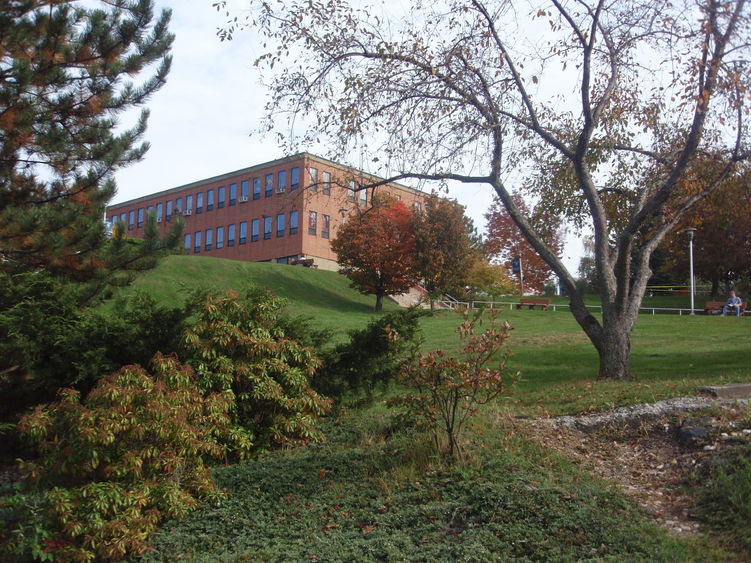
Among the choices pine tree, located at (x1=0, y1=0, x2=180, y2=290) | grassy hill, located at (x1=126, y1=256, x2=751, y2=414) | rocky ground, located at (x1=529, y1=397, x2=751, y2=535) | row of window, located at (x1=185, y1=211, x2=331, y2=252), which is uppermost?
row of window, located at (x1=185, y1=211, x2=331, y2=252)

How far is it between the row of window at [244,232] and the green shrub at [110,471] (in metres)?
44.1

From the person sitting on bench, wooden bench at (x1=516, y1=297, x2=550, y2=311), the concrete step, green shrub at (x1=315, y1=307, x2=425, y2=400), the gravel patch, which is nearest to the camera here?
the gravel patch

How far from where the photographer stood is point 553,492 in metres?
5.55

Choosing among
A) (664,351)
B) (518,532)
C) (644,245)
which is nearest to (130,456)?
(518,532)

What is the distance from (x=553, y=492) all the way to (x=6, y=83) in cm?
861

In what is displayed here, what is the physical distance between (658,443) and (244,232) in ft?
175

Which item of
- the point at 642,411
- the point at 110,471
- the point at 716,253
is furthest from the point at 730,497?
the point at 716,253

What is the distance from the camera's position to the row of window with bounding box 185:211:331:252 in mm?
52875

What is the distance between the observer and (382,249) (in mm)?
33062

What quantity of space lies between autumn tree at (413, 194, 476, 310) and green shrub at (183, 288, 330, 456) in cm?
2390

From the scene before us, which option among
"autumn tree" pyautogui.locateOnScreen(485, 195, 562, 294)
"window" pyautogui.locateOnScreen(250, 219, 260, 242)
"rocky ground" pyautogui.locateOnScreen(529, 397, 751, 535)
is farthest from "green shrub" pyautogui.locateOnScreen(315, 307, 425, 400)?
"window" pyautogui.locateOnScreen(250, 219, 260, 242)

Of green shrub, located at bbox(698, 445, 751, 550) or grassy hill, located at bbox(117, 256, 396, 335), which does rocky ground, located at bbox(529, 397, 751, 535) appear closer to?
green shrub, located at bbox(698, 445, 751, 550)

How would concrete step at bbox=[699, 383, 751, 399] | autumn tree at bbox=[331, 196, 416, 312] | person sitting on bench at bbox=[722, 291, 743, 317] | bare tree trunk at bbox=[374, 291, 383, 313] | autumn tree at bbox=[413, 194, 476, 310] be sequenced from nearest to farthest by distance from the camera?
concrete step at bbox=[699, 383, 751, 399] → person sitting on bench at bbox=[722, 291, 743, 317] → autumn tree at bbox=[413, 194, 476, 310] → autumn tree at bbox=[331, 196, 416, 312] → bare tree trunk at bbox=[374, 291, 383, 313]

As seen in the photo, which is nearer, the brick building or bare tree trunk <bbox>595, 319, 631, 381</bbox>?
bare tree trunk <bbox>595, 319, 631, 381</bbox>
